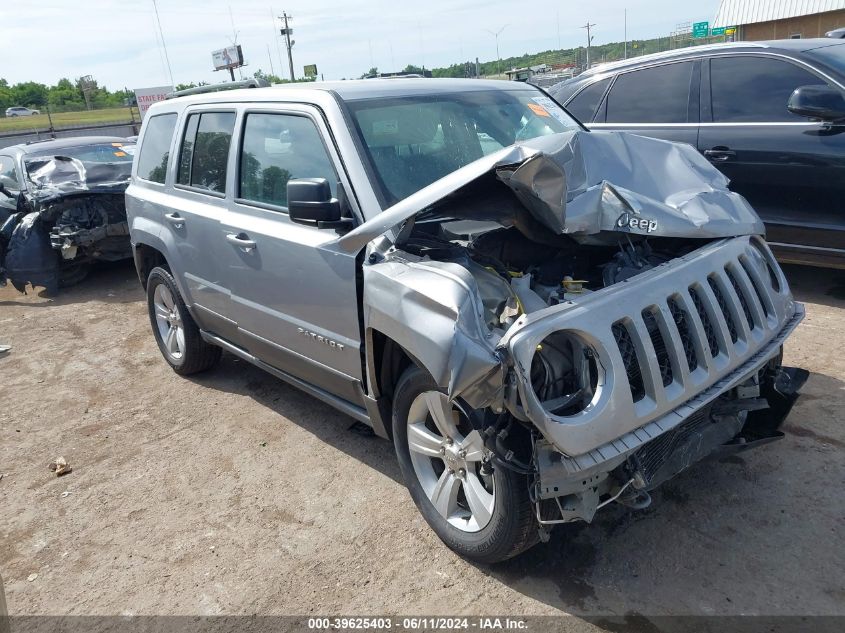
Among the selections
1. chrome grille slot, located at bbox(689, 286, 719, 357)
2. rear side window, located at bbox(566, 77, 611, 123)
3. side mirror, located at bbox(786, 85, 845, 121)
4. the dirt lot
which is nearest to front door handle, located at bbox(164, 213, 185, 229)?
the dirt lot

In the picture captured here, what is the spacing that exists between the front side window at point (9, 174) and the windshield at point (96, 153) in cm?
40

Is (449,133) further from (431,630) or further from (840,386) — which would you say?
(840,386)

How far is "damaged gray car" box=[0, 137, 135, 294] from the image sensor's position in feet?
26.7

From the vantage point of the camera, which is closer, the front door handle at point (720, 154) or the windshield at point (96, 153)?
the front door handle at point (720, 154)

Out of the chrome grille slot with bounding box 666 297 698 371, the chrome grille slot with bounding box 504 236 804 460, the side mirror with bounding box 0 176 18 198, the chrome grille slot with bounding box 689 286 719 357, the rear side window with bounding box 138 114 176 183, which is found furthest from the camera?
the side mirror with bounding box 0 176 18 198

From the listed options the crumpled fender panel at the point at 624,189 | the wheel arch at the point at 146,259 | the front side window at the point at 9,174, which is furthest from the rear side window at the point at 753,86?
the front side window at the point at 9,174

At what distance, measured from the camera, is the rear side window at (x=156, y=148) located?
507cm

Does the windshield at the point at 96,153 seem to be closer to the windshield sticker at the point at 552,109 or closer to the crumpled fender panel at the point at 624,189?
the windshield sticker at the point at 552,109

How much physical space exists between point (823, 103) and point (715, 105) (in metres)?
0.98

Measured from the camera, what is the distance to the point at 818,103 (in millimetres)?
4969

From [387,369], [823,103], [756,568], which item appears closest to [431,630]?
[387,369]

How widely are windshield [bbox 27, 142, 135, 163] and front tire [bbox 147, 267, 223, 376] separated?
179 inches

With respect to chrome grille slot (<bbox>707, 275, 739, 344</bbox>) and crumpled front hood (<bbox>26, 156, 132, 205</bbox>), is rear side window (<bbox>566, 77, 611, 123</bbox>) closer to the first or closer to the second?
chrome grille slot (<bbox>707, 275, 739, 344</bbox>)

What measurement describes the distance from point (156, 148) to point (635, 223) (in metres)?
3.86
